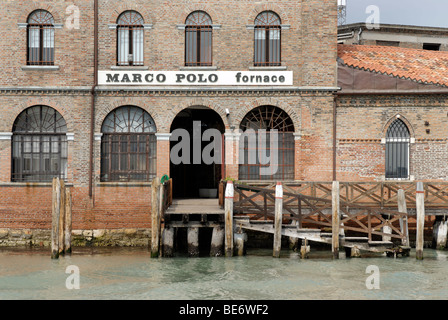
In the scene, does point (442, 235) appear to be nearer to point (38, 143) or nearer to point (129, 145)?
point (129, 145)

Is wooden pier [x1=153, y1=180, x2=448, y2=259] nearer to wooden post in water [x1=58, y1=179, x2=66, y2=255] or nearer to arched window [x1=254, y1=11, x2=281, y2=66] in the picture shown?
wooden post in water [x1=58, y1=179, x2=66, y2=255]

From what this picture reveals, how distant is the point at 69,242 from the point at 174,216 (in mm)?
3173

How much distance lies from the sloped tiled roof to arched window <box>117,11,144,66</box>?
22.4ft

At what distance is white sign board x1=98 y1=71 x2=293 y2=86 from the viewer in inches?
768

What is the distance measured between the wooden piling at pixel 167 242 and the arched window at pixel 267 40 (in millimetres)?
6558

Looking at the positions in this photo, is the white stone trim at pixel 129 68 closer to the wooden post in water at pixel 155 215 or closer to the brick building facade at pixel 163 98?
the brick building facade at pixel 163 98

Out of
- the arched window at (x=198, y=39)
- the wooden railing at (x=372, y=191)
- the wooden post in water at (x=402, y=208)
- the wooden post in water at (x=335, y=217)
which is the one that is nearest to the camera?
the wooden post in water at (x=335, y=217)

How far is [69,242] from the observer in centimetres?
1734

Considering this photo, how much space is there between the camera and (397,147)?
19.9m

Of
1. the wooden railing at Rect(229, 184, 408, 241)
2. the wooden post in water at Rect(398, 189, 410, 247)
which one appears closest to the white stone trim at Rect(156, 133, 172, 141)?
the wooden railing at Rect(229, 184, 408, 241)

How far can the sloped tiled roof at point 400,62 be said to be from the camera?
20047 mm

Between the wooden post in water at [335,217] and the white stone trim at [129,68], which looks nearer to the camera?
the wooden post in water at [335,217]

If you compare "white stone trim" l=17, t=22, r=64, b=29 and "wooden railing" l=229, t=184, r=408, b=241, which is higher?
"white stone trim" l=17, t=22, r=64, b=29

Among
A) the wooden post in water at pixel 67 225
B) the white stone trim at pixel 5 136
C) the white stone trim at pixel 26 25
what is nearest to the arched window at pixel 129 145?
the wooden post in water at pixel 67 225
